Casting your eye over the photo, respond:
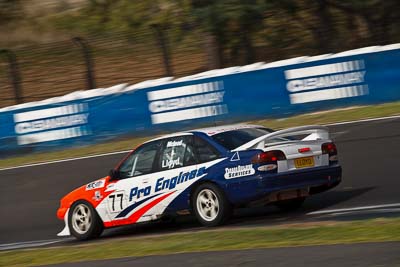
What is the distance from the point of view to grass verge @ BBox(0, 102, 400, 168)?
19297 millimetres

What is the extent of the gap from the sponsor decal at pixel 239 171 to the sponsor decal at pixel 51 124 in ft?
→ 37.0

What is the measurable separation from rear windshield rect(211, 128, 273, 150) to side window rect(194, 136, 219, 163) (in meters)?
0.13

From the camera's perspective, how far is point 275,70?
20.6 metres

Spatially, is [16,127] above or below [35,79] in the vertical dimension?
below

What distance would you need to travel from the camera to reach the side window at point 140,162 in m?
11.6

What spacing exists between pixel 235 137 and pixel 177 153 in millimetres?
797

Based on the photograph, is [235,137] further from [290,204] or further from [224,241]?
[224,241]

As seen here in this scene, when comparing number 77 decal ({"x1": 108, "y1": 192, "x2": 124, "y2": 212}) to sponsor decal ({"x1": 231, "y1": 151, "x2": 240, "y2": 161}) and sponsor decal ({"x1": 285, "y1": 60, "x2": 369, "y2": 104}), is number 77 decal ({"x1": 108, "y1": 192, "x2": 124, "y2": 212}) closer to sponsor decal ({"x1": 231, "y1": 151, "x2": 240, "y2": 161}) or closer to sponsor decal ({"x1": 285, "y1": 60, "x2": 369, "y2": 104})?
sponsor decal ({"x1": 231, "y1": 151, "x2": 240, "y2": 161})

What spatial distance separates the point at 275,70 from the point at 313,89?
0.99 m

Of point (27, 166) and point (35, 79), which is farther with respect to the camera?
point (35, 79)

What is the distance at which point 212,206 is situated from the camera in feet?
35.8

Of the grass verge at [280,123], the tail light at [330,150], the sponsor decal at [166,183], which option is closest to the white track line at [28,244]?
the sponsor decal at [166,183]

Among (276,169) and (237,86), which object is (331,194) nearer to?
(276,169)

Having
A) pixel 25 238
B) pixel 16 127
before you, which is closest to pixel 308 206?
pixel 25 238
